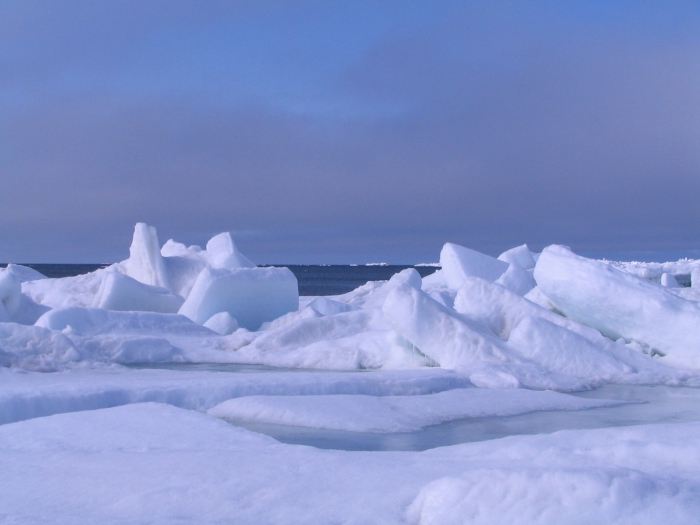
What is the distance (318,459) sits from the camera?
11.4 feet

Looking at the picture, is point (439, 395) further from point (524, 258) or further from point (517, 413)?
point (524, 258)

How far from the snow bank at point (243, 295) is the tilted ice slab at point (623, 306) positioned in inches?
225

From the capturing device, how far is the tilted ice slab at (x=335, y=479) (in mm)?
2480

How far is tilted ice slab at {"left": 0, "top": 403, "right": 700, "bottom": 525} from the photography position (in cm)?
248

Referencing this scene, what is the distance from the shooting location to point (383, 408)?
554 cm

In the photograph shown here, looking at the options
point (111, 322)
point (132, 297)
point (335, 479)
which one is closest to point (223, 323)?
point (111, 322)

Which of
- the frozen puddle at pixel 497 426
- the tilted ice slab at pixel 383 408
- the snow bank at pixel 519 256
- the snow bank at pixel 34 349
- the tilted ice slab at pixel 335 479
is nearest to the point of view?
the tilted ice slab at pixel 335 479

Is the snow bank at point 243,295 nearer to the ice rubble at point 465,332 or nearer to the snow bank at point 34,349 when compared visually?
the ice rubble at point 465,332

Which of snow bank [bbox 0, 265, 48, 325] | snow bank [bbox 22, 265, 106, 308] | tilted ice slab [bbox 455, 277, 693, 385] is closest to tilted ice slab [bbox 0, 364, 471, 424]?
tilted ice slab [bbox 455, 277, 693, 385]

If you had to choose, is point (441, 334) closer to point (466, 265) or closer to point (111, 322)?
point (111, 322)

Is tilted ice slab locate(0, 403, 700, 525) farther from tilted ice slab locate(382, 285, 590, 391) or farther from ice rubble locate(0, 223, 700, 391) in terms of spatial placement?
tilted ice slab locate(382, 285, 590, 391)

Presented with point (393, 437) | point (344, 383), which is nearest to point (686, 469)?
point (393, 437)

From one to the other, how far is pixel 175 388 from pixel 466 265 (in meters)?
11.9

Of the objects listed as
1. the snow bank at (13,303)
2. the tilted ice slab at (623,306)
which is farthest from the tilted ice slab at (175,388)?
the snow bank at (13,303)
